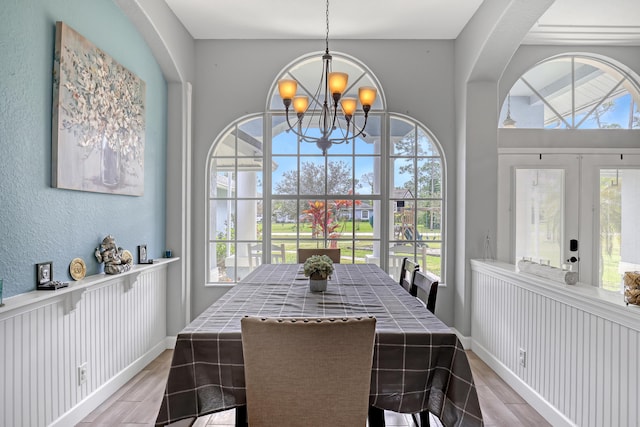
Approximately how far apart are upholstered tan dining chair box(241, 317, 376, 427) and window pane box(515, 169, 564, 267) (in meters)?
3.13

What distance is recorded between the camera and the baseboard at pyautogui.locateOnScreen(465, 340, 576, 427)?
237 cm

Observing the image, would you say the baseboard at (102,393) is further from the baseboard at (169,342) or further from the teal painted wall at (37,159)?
the teal painted wall at (37,159)

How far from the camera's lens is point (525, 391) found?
2.76 meters

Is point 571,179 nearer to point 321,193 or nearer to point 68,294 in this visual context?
point 321,193

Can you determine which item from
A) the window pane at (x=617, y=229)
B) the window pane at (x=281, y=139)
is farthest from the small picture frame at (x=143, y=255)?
the window pane at (x=617, y=229)

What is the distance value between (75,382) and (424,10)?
388 cm

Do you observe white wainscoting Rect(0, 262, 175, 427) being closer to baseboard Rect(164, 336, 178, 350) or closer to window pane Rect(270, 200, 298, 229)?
baseboard Rect(164, 336, 178, 350)

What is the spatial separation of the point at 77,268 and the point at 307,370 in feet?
5.93

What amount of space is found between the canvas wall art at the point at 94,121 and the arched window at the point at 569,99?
342 cm

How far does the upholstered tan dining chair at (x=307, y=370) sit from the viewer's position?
1.32m

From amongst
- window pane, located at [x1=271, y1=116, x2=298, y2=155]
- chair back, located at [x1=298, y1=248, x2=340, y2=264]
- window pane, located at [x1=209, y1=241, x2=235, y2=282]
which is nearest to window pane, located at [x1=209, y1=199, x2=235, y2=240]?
window pane, located at [x1=209, y1=241, x2=235, y2=282]

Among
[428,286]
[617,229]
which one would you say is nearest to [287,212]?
[428,286]

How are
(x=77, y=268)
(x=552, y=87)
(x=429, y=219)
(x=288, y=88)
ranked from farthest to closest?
(x=429, y=219) → (x=552, y=87) → (x=288, y=88) → (x=77, y=268)

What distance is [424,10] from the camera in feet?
11.7
